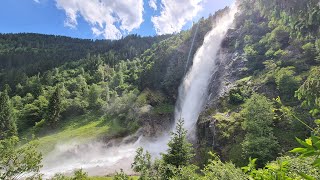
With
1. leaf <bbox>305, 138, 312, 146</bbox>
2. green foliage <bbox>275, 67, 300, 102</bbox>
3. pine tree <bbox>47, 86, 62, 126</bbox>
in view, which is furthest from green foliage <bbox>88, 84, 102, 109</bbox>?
leaf <bbox>305, 138, 312, 146</bbox>

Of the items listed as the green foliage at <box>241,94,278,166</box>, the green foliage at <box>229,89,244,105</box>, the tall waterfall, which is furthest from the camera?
the tall waterfall

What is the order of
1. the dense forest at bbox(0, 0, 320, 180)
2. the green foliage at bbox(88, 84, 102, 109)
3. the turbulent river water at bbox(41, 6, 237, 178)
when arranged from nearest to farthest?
the dense forest at bbox(0, 0, 320, 180) < the turbulent river water at bbox(41, 6, 237, 178) < the green foliage at bbox(88, 84, 102, 109)

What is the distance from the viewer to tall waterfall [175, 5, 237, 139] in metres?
75.9

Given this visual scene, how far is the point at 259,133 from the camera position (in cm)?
3894

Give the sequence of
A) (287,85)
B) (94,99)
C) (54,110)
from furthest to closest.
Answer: (94,99) < (54,110) < (287,85)

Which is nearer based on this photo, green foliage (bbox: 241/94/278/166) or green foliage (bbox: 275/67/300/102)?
green foliage (bbox: 241/94/278/166)

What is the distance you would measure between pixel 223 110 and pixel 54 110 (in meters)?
58.8

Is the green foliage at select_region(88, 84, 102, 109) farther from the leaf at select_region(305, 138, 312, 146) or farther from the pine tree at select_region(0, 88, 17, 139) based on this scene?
the leaf at select_region(305, 138, 312, 146)

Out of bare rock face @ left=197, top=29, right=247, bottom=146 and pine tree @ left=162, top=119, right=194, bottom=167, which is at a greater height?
bare rock face @ left=197, top=29, right=247, bottom=146

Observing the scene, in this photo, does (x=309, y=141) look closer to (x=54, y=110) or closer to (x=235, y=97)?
(x=235, y=97)

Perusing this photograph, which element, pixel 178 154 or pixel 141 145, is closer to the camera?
pixel 178 154

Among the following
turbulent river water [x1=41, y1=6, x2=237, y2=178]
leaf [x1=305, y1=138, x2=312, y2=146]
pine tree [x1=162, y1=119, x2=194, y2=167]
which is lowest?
leaf [x1=305, y1=138, x2=312, y2=146]

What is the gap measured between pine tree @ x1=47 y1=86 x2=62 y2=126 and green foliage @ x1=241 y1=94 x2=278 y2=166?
224 ft

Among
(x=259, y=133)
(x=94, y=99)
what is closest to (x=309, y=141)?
(x=259, y=133)
